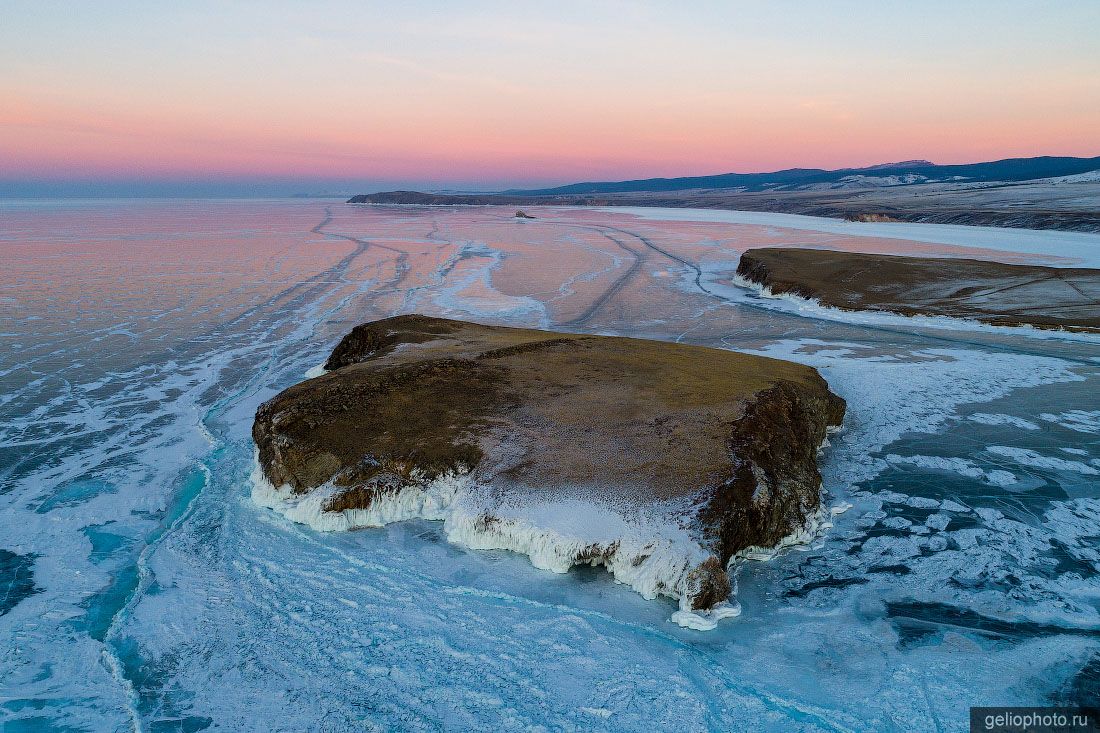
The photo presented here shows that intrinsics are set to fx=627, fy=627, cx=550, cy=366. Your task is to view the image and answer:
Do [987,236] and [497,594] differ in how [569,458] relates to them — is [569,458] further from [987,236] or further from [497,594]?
[987,236]

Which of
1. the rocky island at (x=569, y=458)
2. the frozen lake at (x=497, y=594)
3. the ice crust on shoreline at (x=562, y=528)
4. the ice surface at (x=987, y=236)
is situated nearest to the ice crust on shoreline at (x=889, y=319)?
the frozen lake at (x=497, y=594)

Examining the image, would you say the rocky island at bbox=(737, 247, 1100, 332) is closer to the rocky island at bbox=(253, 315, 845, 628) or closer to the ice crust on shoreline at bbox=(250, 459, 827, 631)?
the rocky island at bbox=(253, 315, 845, 628)

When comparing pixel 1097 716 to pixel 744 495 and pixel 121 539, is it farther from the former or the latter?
pixel 121 539

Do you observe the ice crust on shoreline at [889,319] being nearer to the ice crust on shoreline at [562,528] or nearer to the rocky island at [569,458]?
the rocky island at [569,458]

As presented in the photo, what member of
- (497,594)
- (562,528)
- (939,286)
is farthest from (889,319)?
(497,594)

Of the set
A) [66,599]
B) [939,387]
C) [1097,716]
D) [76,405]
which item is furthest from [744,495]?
[76,405]
